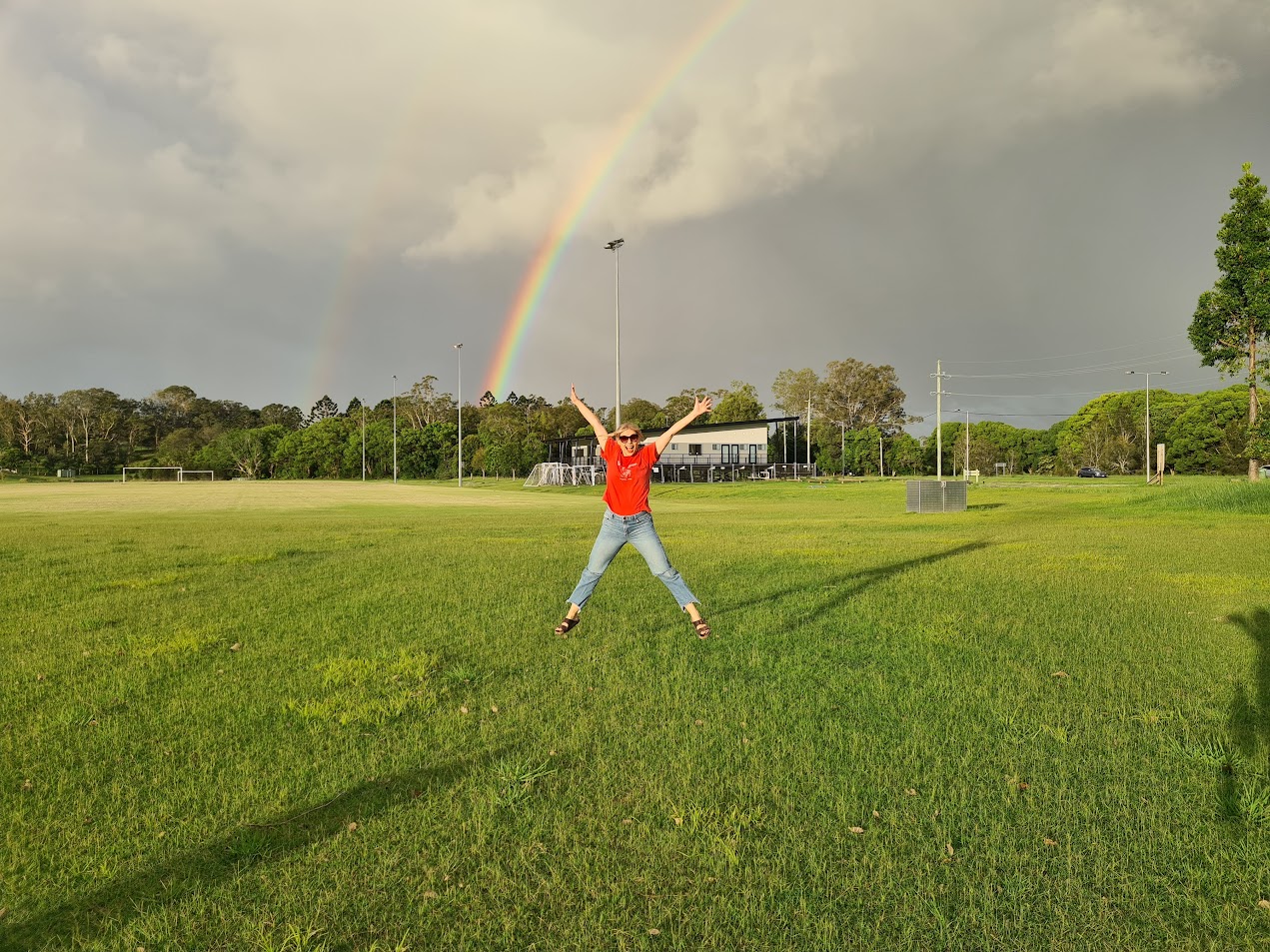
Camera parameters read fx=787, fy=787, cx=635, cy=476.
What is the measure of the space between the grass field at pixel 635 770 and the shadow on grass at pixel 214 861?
2 centimetres

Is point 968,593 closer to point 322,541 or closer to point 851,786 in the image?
point 851,786

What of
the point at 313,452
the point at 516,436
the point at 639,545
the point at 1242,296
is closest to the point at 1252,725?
the point at 639,545

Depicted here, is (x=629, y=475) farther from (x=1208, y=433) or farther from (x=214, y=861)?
(x=1208, y=433)

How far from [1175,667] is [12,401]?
143153mm

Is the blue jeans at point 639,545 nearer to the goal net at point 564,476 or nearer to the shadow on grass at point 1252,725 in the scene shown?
the shadow on grass at point 1252,725

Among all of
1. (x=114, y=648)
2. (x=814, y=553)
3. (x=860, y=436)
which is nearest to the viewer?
(x=114, y=648)

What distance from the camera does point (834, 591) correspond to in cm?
1085

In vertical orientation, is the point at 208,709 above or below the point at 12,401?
below

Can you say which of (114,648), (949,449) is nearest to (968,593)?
(114,648)

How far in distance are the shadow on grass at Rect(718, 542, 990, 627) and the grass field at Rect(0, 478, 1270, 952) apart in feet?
0.39

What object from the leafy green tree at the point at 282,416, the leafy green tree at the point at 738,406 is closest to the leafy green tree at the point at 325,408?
the leafy green tree at the point at 282,416

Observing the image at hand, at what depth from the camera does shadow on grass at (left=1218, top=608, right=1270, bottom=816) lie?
4398 mm

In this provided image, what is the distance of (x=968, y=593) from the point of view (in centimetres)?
1066

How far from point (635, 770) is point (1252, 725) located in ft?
14.1
